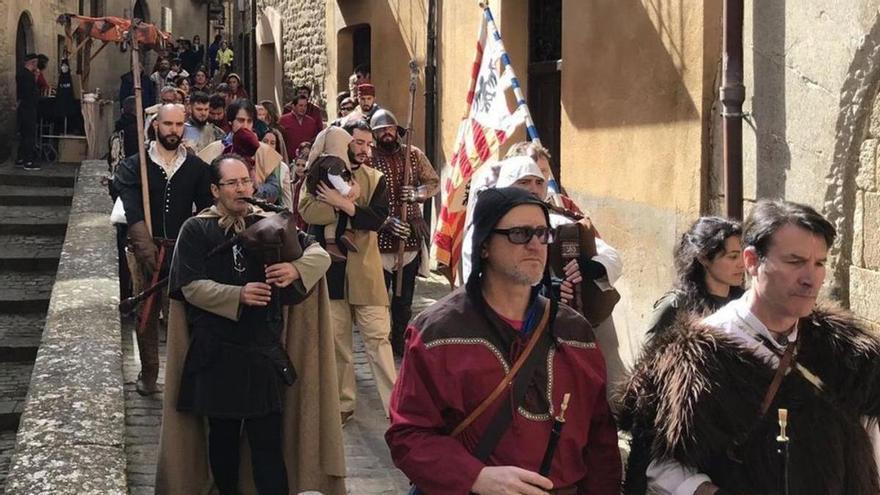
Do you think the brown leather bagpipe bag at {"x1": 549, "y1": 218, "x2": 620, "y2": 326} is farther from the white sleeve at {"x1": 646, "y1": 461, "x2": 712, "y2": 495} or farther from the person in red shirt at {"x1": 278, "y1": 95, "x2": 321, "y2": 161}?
the person in red shirt at {"x1": 278, "y1": 95, "x2": 321, "y2": 161}

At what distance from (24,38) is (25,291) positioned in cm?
1073

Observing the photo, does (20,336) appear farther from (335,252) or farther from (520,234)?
(520,234)

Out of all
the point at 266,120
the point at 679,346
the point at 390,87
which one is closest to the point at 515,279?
the point at 679,346

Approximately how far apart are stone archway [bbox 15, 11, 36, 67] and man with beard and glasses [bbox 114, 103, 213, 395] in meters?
12.0

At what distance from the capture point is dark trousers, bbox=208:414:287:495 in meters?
5.37

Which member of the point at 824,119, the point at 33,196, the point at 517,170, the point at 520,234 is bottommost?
the point at 520,234

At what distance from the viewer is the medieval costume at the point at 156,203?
7828 millimetres

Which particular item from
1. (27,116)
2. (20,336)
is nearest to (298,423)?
(20,336)

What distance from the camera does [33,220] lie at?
40.6 feet

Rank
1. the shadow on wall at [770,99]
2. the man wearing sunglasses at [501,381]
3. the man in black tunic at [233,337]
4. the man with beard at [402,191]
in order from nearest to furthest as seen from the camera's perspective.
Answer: the man wearing sunglasses at [501,381] → the man in black tunic at [233,337] → the shadow on wall at [770,99] → the man with beard at [402,191]

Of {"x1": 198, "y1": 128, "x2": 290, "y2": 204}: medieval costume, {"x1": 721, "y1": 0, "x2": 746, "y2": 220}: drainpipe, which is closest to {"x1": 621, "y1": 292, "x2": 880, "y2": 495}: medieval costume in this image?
{"x1": 721, "y1": 0, "x2": 746, "y2": 220}: drainpipe

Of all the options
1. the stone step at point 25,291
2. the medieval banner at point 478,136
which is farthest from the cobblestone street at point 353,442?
the stone step at point 25,291

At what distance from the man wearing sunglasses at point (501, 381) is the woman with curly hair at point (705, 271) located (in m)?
1.38

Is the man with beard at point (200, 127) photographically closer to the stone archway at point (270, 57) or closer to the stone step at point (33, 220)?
the stone step at point (33, 220)
